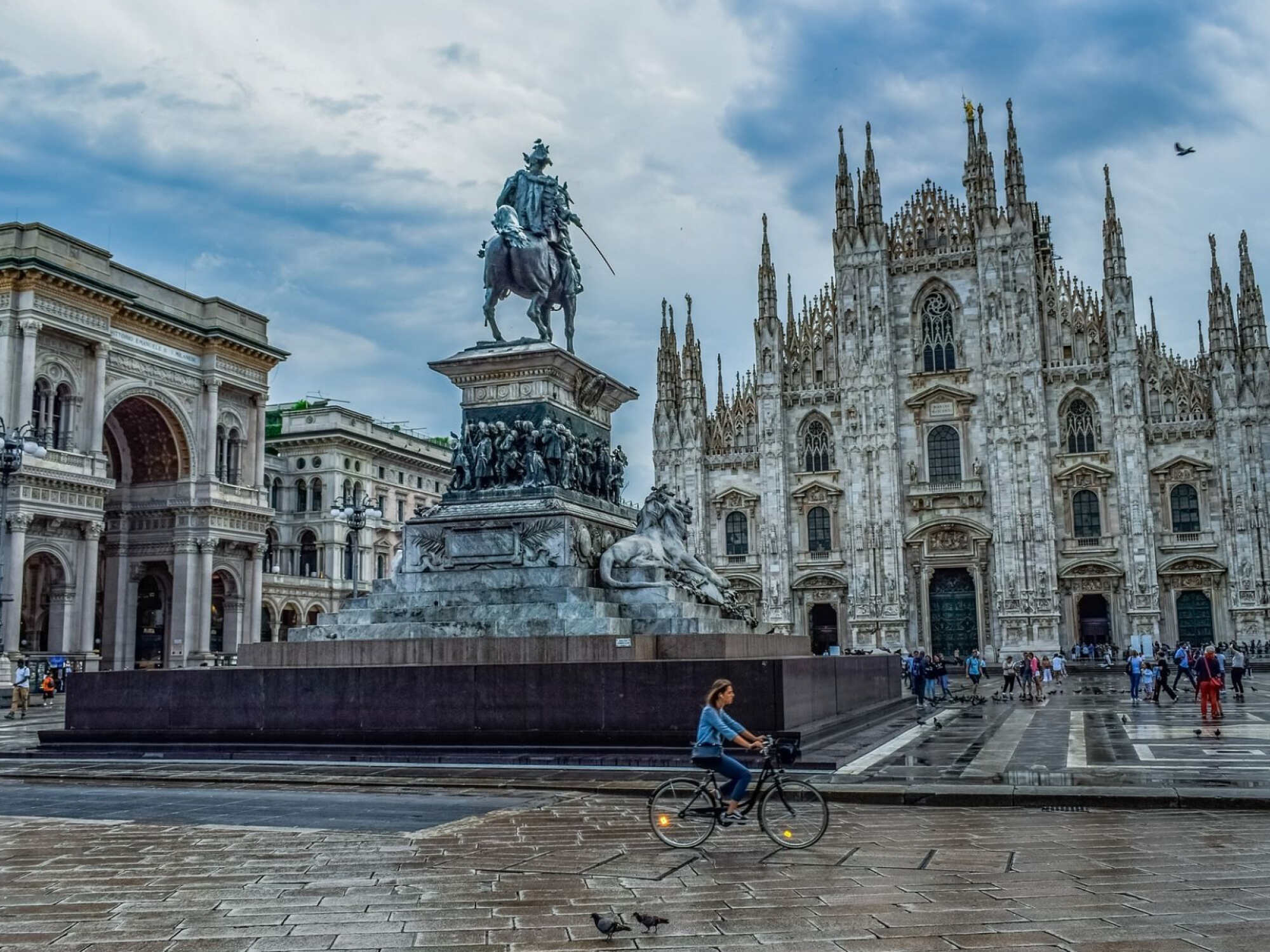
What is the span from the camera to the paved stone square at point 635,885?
5156 mm

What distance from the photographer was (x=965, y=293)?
163ft

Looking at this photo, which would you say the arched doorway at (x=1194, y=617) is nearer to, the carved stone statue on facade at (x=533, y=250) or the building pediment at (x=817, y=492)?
the building pediment at (x=817, y=492)

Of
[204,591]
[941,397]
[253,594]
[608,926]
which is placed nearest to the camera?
[608,926]

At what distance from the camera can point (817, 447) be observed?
169ft

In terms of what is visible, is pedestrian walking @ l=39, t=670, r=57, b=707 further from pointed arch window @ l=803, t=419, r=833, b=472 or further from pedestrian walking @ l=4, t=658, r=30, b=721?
pointed arch window @ l=803, t=419, r=833, b=472

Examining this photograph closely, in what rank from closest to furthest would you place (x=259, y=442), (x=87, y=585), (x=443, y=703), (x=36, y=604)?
1. (x=443, y=703)
2. (x=87, y=585)
3. (x=36, y=604)
4. (x=259, y=442)

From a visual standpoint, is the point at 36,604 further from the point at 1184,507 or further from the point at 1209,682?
the point at 1184,507

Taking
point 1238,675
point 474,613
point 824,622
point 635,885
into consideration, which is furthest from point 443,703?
point 824,622

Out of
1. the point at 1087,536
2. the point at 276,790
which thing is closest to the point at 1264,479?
the point at 1087,536

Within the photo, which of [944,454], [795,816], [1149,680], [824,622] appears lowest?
[795,816]

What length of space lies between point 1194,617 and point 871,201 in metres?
21.6

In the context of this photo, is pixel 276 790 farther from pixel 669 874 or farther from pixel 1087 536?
pixel 1087 536

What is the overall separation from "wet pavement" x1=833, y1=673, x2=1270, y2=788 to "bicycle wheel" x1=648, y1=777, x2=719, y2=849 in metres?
3.29

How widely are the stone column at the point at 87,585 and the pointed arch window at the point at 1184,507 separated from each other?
39317 millimetres
